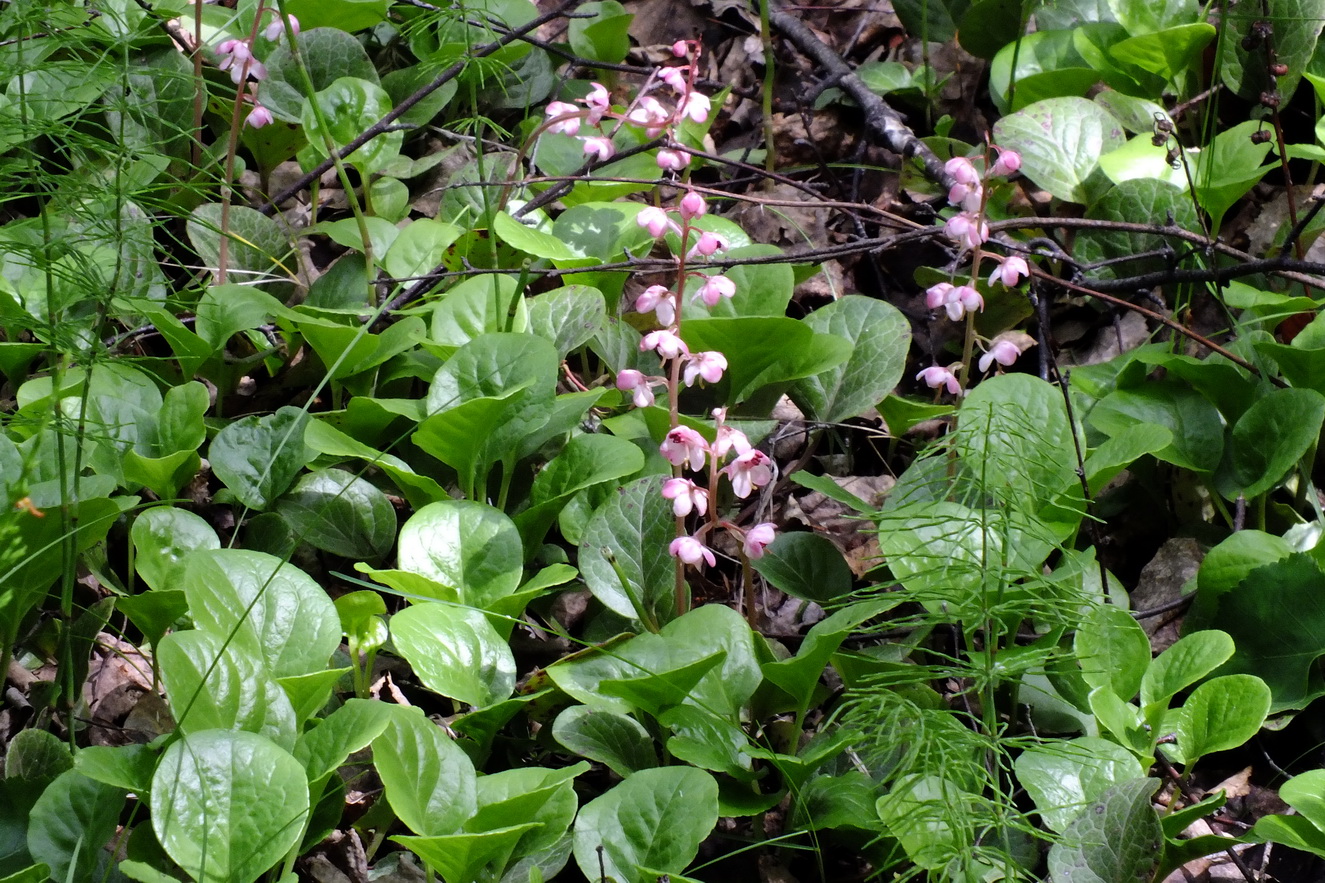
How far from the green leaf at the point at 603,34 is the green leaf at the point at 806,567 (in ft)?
5.35

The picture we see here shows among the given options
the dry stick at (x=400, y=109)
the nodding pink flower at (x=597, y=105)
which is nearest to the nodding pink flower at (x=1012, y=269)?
the nodding pink flower at (x=597, y=105)

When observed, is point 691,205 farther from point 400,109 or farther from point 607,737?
point 400,109

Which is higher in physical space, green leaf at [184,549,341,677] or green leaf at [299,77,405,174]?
green leaf at [299,77,405,174]

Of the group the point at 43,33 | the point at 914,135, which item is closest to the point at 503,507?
the point at 43,33

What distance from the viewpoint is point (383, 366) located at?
2.01 metres

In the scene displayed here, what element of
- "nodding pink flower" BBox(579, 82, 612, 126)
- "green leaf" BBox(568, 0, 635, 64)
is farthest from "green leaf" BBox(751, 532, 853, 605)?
"green leaf" BBox(568, 0, 635, 64)

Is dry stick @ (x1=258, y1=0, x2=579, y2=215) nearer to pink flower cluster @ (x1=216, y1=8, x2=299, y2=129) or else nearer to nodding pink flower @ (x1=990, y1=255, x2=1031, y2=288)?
pink flower cluster @ (x1=216, y1=8, x2=299, y2=129)

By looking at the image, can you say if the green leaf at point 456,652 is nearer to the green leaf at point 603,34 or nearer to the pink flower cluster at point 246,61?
the pink flower cluster at point 246,61

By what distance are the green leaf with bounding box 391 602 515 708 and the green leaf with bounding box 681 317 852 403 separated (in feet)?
2.00

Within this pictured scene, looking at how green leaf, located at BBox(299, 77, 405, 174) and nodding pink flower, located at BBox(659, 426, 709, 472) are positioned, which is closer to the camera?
nodding pink flower, located at BBox(659, 426, 709, 472)

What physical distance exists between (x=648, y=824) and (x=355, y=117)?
1.79 m

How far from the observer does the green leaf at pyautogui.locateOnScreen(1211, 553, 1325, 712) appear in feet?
4.79

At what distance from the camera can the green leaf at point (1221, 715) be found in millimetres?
1315

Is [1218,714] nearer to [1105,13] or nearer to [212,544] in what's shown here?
[212,544]
